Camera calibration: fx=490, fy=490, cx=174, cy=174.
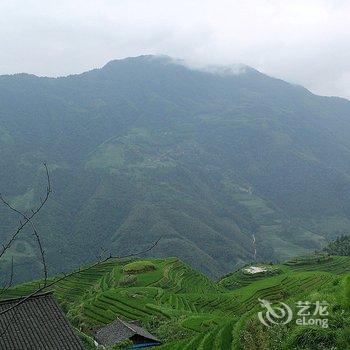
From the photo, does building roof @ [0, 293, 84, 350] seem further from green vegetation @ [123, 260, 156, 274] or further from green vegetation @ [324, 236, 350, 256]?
green vegetation @ [324, 236, 350, 256]

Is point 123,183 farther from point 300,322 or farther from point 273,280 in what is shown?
point 300,322

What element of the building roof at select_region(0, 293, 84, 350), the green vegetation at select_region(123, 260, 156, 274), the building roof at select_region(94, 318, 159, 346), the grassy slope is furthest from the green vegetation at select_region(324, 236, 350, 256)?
the building roof at select_region(0, 293, 84, 350)

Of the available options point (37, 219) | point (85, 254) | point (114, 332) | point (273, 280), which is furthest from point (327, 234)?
point (114, 332)

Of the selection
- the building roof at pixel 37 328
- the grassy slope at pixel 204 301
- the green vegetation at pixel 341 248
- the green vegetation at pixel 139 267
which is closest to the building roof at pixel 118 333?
the grassy slope at pixel 204 301

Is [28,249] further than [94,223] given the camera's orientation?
No

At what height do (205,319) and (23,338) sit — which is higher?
(23,338)

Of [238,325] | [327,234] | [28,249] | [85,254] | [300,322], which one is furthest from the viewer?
[327,234]

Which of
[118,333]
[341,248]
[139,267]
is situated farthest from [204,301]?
[341,248]

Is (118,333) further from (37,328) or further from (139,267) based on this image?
(139,267)
